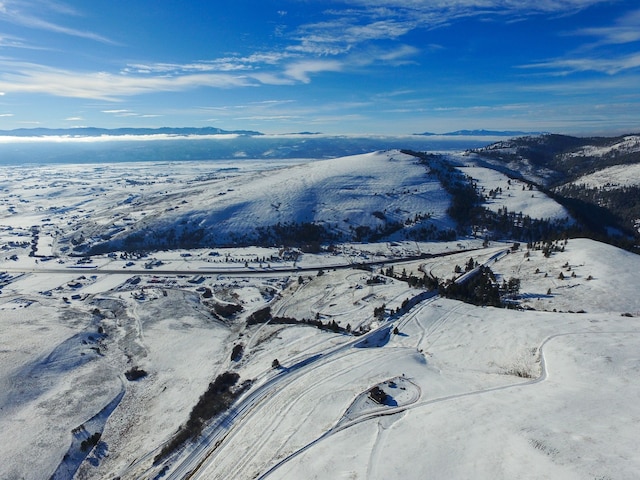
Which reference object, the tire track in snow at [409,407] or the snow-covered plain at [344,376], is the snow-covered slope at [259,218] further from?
the tire track in snow at [409,407]

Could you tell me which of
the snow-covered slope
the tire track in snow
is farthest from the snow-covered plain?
the snow-covered slope

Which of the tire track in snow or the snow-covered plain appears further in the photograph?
the tire track in snow

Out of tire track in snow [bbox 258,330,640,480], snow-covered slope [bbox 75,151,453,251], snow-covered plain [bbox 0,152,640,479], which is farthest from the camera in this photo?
snow-covered slope [bbox 75,151,453,251]

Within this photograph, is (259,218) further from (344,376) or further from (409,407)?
(409,407)

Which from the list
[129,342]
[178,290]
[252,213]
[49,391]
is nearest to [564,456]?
[49,391]

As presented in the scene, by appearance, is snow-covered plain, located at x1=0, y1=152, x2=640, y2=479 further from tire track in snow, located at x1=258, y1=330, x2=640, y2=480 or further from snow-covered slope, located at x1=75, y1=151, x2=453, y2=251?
snow-covered slope, located at x1=75, y1=151, x2=453, y2=251

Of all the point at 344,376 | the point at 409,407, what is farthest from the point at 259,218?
the point at 409,407

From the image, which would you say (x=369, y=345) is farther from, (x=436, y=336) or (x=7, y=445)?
(x=7, y=445)

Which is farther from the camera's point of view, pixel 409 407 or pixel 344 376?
pixel 344 376

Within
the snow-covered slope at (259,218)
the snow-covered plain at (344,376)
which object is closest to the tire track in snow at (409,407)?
the snow-covered plain at (344,376)
